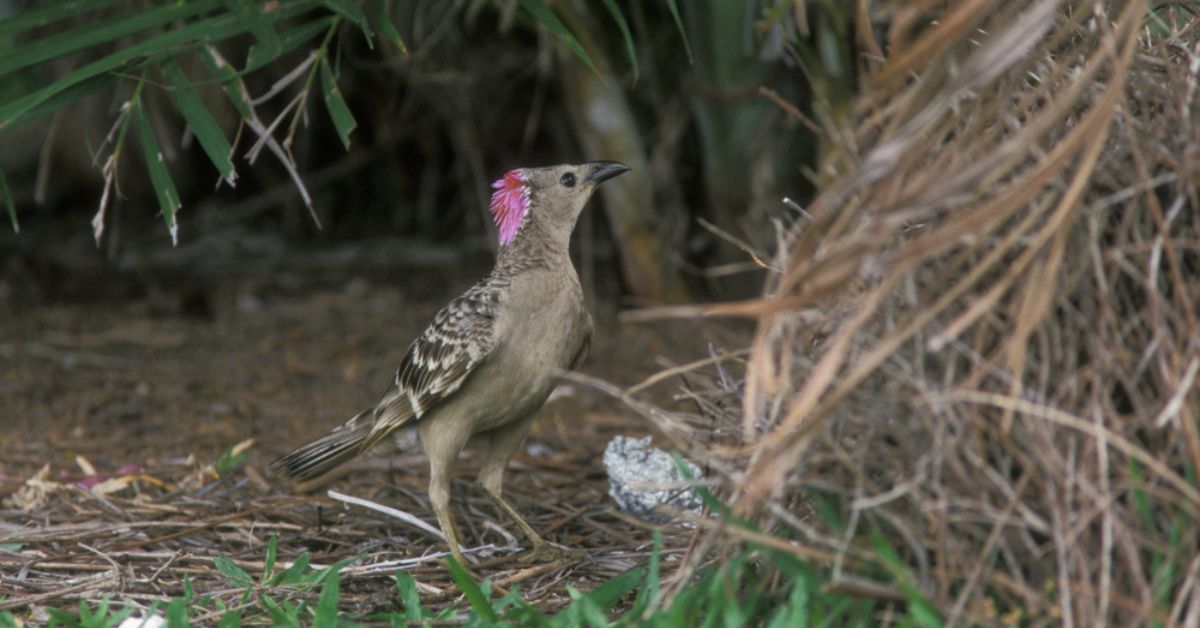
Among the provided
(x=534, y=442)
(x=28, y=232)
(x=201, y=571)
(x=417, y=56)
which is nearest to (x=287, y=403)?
(x=534, y=442)

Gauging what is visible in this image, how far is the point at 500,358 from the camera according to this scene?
3.95 meters

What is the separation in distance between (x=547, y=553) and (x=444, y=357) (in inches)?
25.7

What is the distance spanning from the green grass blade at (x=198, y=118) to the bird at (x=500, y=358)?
0.81 m

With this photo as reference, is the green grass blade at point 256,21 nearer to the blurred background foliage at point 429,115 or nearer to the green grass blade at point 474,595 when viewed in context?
the blurred background foliage at point 429,115

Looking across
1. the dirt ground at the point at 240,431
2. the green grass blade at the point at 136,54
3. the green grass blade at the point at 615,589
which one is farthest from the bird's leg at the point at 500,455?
the green grass blade at the point at 136,54

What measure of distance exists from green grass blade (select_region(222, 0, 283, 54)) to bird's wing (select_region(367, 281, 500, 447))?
92 cm

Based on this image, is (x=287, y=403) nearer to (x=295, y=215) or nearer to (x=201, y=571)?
(x=201, y=571)

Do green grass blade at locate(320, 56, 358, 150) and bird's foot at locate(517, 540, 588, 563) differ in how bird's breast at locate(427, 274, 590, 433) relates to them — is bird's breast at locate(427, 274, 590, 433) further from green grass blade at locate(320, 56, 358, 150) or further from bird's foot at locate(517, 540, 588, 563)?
green grass blade at locate(320, 56, 358, 150)

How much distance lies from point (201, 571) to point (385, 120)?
5.18 meters

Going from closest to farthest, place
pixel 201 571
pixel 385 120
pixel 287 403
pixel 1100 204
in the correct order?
pixel 1100 204
pixel 201 571
pixel 287 403
pixel 385 120

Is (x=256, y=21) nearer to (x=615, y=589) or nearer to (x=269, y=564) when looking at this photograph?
(x=269, y=564)

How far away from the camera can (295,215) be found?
30.2 feet

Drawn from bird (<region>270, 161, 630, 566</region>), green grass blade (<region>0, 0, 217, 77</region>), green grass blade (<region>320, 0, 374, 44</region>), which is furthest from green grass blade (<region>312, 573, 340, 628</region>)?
green grass blade (<region>0, 0, 217, 77</region>)

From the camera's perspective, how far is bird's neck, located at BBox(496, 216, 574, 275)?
418 cm
